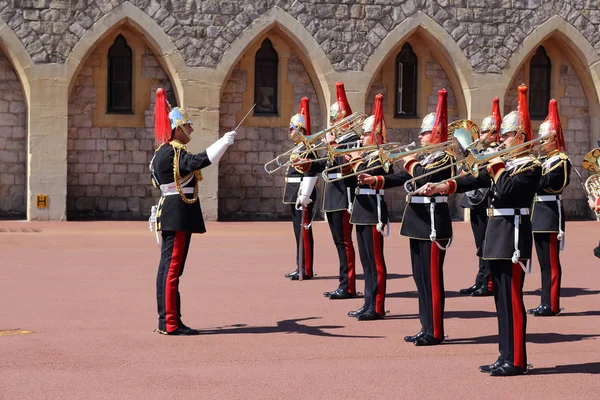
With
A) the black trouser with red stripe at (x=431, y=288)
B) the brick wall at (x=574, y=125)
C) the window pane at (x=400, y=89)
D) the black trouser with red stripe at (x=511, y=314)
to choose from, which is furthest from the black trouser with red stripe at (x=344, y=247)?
the brick wall at (x=574, y=125)

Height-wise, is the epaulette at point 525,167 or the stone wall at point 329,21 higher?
the stone wall at point 329,21

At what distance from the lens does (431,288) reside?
7762 mm

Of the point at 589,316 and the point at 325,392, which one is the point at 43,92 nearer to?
the point at 589,316

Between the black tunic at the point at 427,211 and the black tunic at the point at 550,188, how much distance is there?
4.80 feet

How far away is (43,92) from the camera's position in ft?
56.6

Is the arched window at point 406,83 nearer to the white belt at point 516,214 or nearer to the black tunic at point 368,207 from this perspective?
the black tunic at point 368,207

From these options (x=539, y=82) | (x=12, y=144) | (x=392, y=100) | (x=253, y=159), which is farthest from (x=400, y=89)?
(x=12, y=144)

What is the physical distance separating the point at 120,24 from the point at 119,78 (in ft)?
3.33

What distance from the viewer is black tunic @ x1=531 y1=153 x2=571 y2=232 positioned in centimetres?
895

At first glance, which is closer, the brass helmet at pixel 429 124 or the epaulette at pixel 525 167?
the epaulette at pixel 525 167

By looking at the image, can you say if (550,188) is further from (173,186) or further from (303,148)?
(173,186)

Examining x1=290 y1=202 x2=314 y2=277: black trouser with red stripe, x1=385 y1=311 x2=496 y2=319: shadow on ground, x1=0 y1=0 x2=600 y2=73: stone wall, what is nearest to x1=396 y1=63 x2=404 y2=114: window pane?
x1=0 y1=0 x2=600 y2=73: stone wall

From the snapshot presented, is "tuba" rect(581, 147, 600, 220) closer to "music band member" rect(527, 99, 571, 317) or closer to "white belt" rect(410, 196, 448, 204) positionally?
"music band member" rect(527, 99, 571, 317)

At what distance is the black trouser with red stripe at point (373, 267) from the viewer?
8.87 metres
